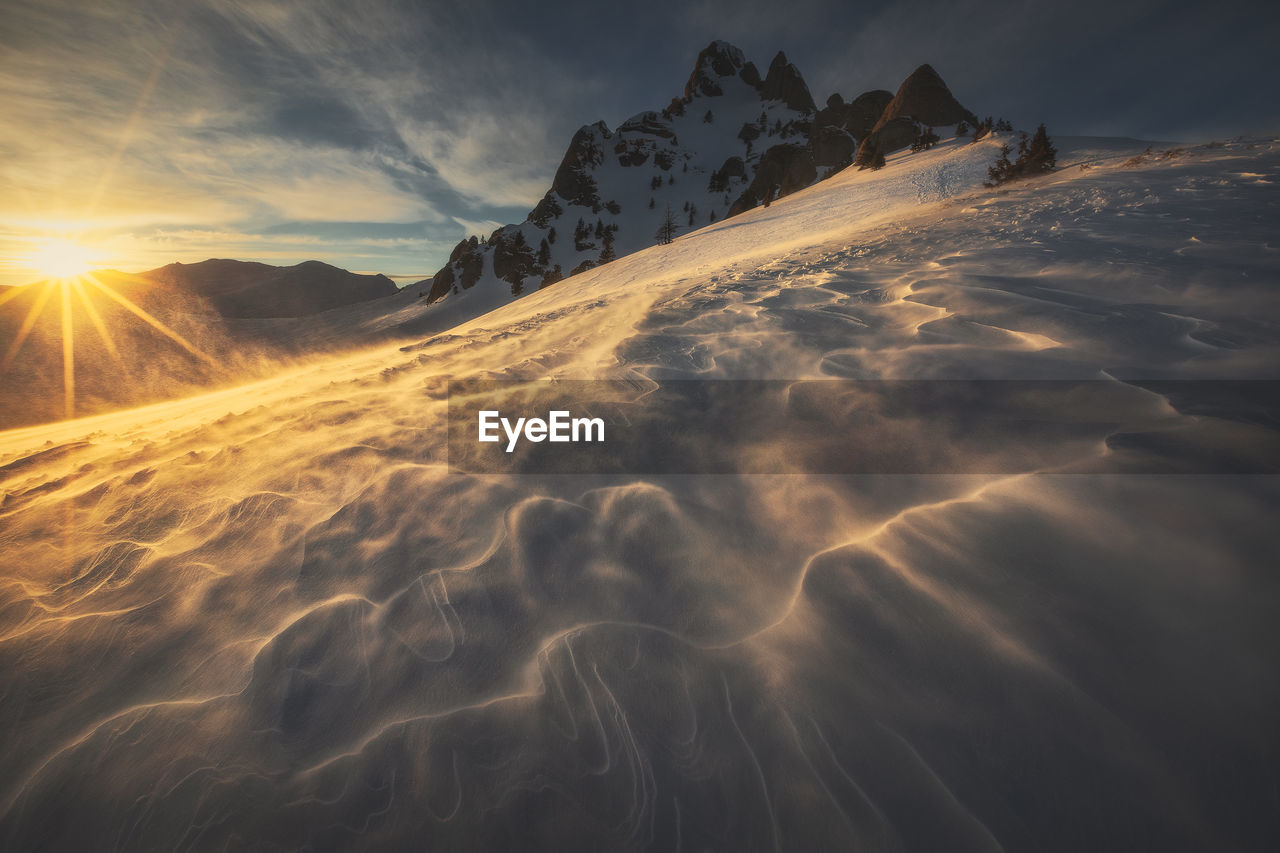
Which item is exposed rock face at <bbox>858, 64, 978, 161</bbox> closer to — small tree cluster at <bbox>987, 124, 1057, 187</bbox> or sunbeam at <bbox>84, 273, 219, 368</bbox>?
small tree cluster at <bbox>987, 124, 1057, 187</bbox>

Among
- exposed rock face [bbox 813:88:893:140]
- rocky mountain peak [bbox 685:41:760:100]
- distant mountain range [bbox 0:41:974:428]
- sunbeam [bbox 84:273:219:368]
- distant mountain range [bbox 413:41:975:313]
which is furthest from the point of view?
rocky mountain peak [bbox 685:41:760:100]

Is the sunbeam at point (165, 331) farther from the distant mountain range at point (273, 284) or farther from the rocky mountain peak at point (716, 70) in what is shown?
the rocky mountain peak at point (716, 70)

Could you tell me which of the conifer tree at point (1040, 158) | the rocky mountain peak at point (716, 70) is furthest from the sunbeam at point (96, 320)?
the rocky mountain peak at point (716, 70)

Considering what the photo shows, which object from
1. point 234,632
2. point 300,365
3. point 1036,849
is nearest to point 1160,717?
point 1036,849

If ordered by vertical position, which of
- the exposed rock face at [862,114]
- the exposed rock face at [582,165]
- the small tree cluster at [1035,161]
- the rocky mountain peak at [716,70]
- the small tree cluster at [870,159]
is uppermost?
the rocky mountain peak at [716,70]

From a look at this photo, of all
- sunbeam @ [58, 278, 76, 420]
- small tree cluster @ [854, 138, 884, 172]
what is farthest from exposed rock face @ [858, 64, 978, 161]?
sunbeam @ [58, 278, 76, 420]
